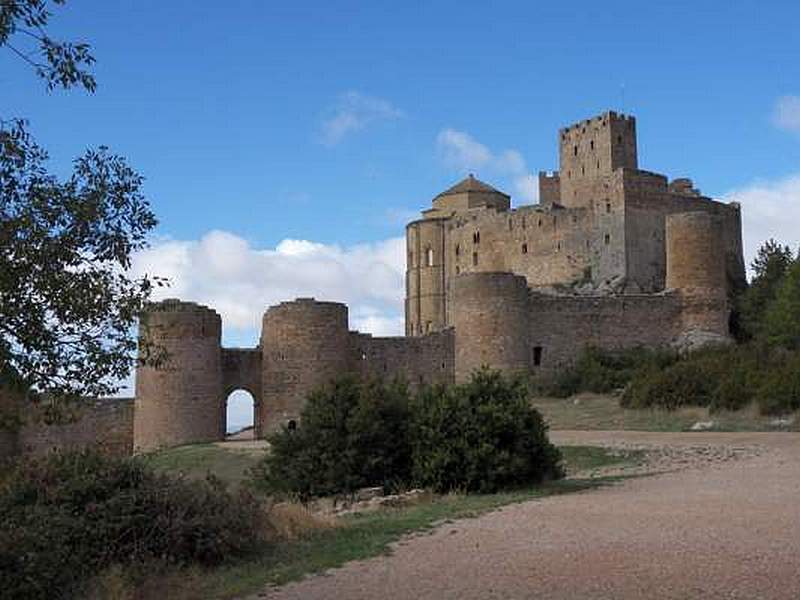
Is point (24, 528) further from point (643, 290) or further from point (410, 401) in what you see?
point (643, 290)

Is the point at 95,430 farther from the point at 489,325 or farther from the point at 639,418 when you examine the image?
the point at 639,418

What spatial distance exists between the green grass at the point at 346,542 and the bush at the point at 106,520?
0.43m

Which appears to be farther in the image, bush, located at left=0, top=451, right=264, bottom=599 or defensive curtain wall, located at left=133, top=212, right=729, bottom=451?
defensive curtain wall, located at left=133, top=212, right=729, bottom=451

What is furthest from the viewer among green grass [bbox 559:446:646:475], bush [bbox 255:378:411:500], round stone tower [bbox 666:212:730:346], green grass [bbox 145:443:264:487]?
round stone tower [bbox 666:212:730:346]

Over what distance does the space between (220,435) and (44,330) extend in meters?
25.9

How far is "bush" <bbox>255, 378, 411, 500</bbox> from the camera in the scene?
711 inches

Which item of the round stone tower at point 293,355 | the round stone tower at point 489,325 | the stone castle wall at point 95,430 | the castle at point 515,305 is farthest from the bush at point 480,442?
the round stone tower at point 489,325

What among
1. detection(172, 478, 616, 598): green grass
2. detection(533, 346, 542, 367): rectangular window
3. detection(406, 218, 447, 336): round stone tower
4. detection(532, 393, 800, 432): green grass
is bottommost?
detection(172, 478, 616, 598): green grass

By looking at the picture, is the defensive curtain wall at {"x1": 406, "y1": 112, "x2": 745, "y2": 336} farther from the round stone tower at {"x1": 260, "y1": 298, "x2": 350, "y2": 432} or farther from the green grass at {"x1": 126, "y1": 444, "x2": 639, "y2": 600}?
the green grass at {"x1": 126, "y1": 444, "x2": 639, "y2": 600}

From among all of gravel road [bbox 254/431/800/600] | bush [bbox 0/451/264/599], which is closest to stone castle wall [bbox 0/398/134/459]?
bush [bbox 0/451/264/599]

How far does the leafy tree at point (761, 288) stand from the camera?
43688 millimetres

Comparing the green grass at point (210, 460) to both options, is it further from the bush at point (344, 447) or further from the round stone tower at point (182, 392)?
the bush at point (344, 447)

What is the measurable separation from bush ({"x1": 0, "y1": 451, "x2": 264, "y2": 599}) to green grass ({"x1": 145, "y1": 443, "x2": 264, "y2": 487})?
10.2 m

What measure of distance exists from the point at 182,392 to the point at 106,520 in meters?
22.4
